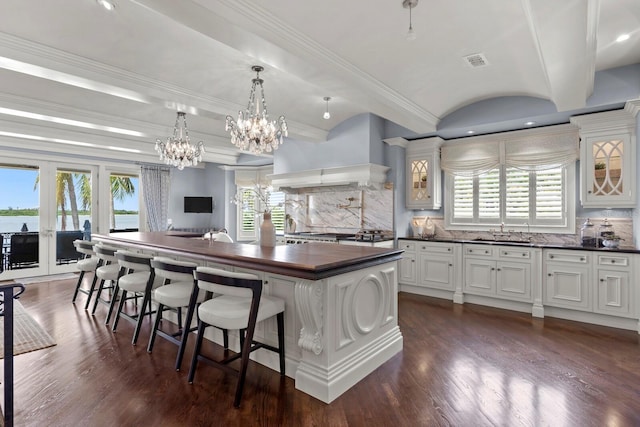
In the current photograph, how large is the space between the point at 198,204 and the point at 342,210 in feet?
14.9

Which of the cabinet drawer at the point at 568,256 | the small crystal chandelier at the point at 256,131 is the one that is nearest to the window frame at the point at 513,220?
the cabinet drawer at the point at 568,256

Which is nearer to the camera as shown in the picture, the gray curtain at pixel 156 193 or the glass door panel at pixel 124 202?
the glass door panel at pixel 124 202

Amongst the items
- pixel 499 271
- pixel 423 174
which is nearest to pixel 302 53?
pixel 423 174

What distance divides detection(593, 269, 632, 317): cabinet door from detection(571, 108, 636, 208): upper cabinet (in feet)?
2.84

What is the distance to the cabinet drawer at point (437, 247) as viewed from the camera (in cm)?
508

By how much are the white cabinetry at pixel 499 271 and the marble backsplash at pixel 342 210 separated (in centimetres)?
141

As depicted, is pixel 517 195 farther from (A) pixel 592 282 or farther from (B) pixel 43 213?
(B) pixel 43 213

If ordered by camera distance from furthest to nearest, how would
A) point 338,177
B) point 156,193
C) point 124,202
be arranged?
point 156,193 < point 124,202 < point 338,177

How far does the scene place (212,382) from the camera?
2629 millimetres

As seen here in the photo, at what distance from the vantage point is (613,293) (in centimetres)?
387

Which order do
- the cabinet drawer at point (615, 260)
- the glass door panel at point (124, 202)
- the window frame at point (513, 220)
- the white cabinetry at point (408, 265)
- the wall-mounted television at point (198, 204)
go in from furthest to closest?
the wall-mounted television at point (198, 204)
the glass door panel at point (124, 202)
the white cabinetry at point (408, 265)
the window frame at point (513, 220)
the cabinet drawer at point (615, 260)

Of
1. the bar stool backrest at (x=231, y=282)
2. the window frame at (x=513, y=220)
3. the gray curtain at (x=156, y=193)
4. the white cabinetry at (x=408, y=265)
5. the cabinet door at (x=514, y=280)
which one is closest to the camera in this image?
the bar stool backrest at (x=231, y=282)

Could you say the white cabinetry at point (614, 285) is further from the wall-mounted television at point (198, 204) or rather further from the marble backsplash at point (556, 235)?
the wall-mounted television at point (198, 204)

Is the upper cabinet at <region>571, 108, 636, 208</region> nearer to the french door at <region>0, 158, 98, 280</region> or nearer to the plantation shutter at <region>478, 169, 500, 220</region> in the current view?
the plantation shutter at <region>478, 169, 500, 220</region>
